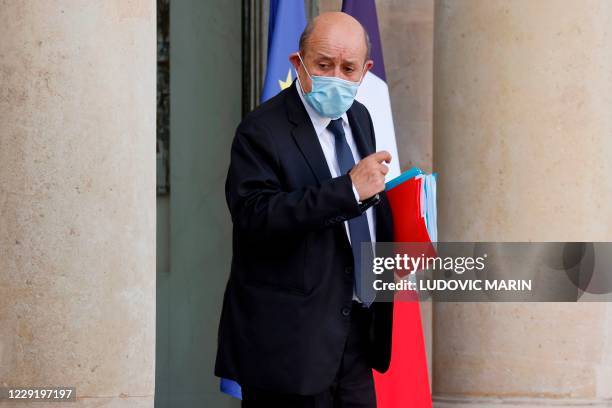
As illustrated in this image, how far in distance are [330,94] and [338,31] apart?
0.19 meters

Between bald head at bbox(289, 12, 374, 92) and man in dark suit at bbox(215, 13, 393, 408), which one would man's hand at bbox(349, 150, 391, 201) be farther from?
bald head at bbox(289, 12, 374, 92)

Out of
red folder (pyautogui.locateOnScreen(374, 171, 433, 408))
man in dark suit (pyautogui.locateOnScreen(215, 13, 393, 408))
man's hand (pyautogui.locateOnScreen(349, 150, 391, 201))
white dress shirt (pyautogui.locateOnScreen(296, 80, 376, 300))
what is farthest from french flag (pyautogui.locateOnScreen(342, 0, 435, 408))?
man's hand (pyautogui.locateOnScreen(349, 150, 391, 201))

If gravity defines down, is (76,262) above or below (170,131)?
below

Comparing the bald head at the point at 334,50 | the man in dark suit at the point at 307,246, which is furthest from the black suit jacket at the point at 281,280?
the bald head at the point at 334,50

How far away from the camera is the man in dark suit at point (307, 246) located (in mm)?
3369

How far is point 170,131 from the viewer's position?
6.40 metres

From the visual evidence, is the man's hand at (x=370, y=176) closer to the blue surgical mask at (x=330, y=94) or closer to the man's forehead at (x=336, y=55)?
the blue surgical mask at (x=330, y=94)

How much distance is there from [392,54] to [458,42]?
3.63ft

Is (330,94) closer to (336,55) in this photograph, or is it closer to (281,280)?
(336,55)

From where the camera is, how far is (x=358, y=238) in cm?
361

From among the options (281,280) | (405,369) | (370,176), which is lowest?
(405,369)

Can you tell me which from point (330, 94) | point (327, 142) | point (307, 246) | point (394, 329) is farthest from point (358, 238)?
point (394, 329)

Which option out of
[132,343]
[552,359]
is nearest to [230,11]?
[552,359]

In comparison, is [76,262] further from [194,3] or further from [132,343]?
[194,3]
